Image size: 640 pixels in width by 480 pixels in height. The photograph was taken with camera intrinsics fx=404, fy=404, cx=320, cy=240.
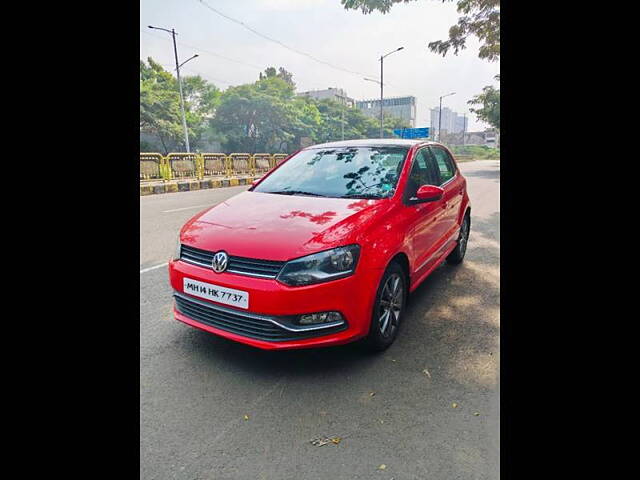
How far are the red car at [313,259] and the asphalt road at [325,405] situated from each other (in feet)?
0.84

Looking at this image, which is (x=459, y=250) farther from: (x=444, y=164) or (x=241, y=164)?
(x=241, y=164)

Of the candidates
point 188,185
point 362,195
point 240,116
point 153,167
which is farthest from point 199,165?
point 240,116

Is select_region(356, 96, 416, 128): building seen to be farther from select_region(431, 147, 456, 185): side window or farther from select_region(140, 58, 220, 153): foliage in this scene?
select_region(431, 147, 456, 185): side window

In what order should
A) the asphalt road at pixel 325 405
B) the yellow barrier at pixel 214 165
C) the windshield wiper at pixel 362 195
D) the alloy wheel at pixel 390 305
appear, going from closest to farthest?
the asphalt road at pixel 325 405, the alloy wheel at pixel 390 305, the windshield wiper at pixel 362 195, the yellow barrier at pixel 214 165

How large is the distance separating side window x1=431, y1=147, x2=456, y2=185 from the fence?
12.0 meters

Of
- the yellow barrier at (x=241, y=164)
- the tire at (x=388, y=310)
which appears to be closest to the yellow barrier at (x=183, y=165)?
the yellow barrier at (x=241, y=164)

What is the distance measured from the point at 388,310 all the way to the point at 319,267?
746mm

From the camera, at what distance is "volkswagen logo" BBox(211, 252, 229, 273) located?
256 centimetres

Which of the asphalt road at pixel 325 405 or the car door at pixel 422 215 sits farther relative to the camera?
the car door at pixel 422 215

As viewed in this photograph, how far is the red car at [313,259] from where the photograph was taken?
2.45 m

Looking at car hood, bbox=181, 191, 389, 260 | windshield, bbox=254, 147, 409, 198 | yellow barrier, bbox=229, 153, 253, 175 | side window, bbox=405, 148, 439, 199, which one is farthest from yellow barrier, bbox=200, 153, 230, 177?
car hood, bbox=181, 191, 389, 260

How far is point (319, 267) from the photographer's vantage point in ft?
8.09

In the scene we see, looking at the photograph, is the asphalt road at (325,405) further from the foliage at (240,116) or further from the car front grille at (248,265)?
the foliage at (240,116)
